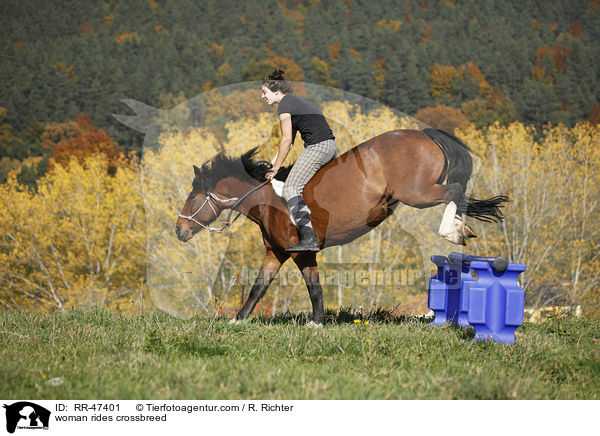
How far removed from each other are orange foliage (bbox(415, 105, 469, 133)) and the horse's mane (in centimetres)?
2372

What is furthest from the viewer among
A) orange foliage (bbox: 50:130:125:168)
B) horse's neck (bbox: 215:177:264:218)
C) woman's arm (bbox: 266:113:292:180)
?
orange foliage (bbox: 50:130:125:168)

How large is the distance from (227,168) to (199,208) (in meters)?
0.59

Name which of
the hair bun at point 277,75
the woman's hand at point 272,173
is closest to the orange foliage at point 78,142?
the woman's hand at point 272,173

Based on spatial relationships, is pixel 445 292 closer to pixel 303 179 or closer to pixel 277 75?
pixel 303 179

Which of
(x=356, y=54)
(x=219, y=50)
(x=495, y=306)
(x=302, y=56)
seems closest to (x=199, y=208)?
(x=495, y=306)

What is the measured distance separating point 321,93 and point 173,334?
521 centimetres

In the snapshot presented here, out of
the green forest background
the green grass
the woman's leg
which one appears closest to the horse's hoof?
the green grass

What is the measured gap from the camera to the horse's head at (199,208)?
6070 millimetres

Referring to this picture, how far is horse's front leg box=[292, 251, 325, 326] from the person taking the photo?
5.62 m

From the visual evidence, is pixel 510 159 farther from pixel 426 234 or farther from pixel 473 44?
pixel 473 44

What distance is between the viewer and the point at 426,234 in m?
6.71

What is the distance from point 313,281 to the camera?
18.7ft
